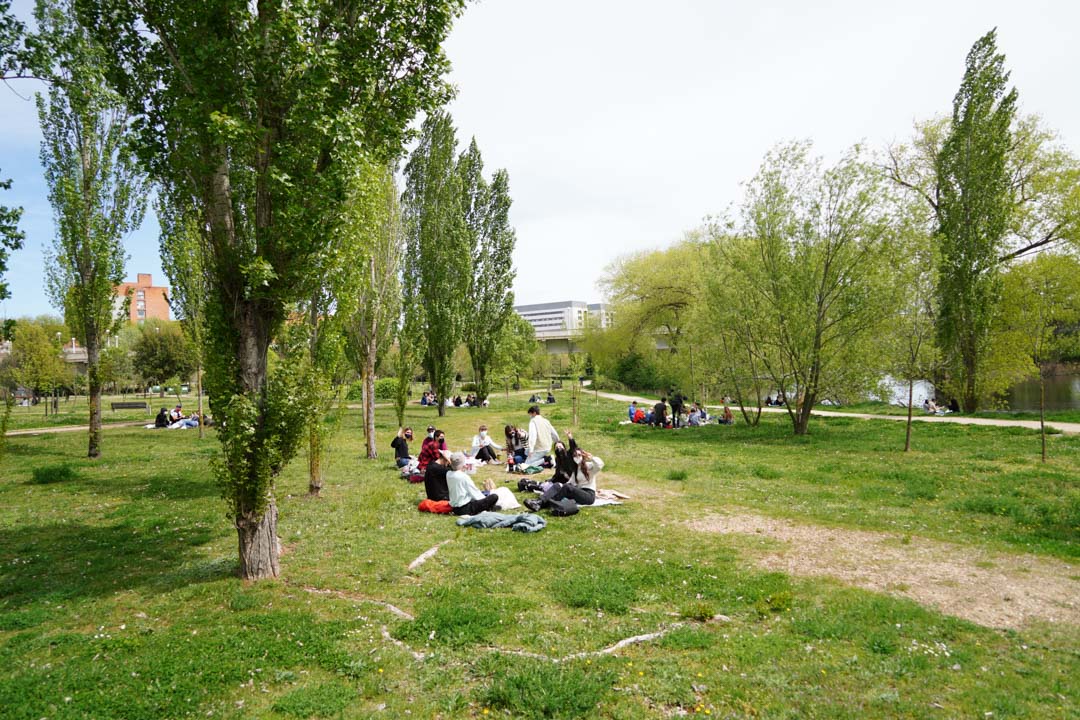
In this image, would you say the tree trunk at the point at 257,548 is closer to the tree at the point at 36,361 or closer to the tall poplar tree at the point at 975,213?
the tree at the point at 36,361

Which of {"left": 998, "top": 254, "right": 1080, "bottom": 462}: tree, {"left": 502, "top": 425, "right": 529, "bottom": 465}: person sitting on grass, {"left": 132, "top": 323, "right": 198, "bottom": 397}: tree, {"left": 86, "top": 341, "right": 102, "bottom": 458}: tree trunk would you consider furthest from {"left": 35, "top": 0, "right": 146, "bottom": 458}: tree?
{"left": 132, "top": 323, "right": 198, "bottom": 397}: tree

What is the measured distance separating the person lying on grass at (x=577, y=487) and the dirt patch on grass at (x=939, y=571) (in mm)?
2600

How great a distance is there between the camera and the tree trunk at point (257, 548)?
24.7 feet

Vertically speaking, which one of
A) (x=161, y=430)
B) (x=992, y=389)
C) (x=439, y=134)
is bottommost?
(x=161, y=430)

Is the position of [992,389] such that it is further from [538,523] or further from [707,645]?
[707,645]

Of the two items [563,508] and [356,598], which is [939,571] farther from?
[356,598]

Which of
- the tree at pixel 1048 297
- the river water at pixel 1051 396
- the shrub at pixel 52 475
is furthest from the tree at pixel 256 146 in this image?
the river water at pixel 1051 396

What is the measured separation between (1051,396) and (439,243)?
1649 inches

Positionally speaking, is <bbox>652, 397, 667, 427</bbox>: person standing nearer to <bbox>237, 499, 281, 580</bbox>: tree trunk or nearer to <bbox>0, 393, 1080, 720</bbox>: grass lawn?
<bbox>0, 393, 1080, 720</bbox>: grass lawn

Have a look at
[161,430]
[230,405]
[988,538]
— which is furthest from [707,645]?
[161,430]

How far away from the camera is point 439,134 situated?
108 feet

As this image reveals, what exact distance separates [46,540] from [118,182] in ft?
47.7

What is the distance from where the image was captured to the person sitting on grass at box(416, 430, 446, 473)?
14.2 meters

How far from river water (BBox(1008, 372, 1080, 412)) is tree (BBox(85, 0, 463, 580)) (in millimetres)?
35049
